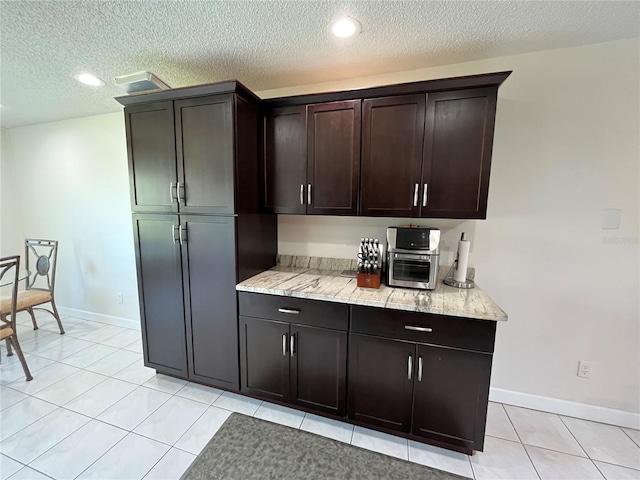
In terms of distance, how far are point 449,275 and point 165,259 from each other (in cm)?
224

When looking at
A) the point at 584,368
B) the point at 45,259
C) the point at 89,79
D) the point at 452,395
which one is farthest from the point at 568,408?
the point at 45,259

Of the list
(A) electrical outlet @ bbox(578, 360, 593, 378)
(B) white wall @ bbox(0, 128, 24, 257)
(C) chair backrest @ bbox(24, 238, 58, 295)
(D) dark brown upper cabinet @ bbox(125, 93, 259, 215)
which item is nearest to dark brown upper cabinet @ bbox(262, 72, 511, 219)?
(D) dark brown upper cabinet @ bbox(125, 93, 259, 215)

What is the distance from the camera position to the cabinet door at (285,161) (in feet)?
6.28

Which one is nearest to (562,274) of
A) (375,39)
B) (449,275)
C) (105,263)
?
(449,275)

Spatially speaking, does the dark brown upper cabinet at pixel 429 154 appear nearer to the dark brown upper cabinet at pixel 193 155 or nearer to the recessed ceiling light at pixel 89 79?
the dark brown upper cabinet at pixel 193 155

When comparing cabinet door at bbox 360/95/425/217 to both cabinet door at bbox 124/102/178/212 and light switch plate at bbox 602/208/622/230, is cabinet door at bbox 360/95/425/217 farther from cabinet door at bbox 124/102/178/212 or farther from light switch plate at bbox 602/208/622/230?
cabinet door at bbox 124/102/178/212

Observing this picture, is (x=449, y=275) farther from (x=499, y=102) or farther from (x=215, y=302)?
(x=215, y=302)

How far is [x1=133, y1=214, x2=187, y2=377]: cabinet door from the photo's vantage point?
78.7 inches

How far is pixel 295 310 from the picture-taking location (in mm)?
1735

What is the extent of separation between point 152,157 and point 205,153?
494 mm

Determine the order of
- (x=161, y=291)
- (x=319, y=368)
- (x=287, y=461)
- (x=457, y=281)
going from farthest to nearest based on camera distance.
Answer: (x=161, y=291), (x=457, y=281), (x=319, y=368), (x=287, y=461)

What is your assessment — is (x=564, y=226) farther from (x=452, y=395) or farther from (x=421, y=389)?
(x=421, y=389)

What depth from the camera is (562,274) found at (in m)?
1.79

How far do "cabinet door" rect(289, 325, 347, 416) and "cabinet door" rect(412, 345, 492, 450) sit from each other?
47 cm
